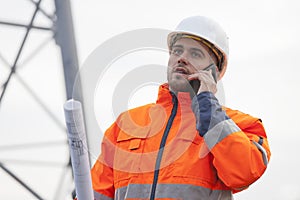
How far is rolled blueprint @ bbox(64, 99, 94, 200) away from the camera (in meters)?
2.42

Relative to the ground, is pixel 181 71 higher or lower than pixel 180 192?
higher

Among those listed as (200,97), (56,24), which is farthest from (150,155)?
(56,24)

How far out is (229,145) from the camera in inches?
116

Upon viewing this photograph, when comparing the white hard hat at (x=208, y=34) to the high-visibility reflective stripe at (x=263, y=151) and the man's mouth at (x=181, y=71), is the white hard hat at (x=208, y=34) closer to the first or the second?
the man's mouth at (x=181, y=71)

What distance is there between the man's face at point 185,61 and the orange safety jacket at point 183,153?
67 millimetres

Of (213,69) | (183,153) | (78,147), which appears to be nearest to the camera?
(78,147)

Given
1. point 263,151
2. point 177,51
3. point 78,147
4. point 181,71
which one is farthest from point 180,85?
point 78,147

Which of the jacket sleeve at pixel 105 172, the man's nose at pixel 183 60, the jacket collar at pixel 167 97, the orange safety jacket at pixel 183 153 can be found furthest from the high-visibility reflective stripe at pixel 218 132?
the jacket sleeve at pixel 105 172

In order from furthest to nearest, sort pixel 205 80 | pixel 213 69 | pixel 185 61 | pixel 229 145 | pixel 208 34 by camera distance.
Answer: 1. pixel 208 34
2. pixel 213 69
3. pixel 185 61
4. pixel 205 80
5. pixel 229 145

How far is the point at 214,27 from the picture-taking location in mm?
3588

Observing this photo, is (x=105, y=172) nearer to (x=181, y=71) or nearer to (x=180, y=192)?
(x=180, y=192)

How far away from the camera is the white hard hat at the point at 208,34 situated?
3.49m

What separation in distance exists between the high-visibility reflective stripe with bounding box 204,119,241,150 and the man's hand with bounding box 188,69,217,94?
0.21 metres

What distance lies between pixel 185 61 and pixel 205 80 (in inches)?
6.9
